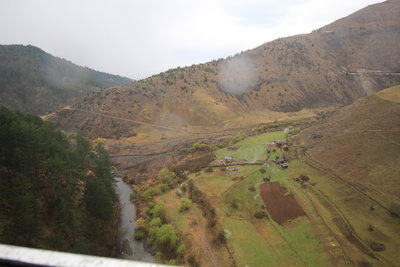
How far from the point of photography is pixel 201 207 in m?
29.3

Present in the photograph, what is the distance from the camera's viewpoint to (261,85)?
3287 inches

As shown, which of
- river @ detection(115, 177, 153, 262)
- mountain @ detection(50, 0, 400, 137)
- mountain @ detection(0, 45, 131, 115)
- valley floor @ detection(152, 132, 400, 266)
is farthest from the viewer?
mountain @ detection(0, 45, 131, 115)

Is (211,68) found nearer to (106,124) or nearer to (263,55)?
(263,55)

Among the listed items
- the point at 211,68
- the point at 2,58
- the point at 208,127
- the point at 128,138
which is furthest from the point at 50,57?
the point at 208,127

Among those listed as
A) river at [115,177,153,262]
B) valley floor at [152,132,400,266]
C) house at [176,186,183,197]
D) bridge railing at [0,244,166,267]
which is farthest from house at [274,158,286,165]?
bridge railing at [0,244,166,267]

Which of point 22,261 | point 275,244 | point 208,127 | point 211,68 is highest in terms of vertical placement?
point 211,68

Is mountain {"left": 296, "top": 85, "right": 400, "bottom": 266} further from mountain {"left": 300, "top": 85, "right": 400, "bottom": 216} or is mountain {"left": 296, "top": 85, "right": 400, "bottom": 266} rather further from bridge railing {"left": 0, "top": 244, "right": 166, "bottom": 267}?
bridge railing {"left": 0, "top": 244, "right": 166, "bottom": 267}

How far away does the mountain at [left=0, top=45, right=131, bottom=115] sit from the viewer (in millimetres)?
111812

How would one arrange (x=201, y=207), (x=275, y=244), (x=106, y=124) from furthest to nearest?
(x=106, y=124), (x=201, y=207), (x=275, y=244)

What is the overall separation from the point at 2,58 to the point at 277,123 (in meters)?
154

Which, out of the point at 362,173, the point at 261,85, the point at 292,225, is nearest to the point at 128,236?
the point at 292,225

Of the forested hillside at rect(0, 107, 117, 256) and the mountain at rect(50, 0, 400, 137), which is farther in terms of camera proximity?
the mountain at rect(50, 0, 400, 137)

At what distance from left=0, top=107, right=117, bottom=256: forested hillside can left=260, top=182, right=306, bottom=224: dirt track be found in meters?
17.7

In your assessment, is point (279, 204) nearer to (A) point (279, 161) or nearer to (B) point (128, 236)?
(A) point (279, 161)
